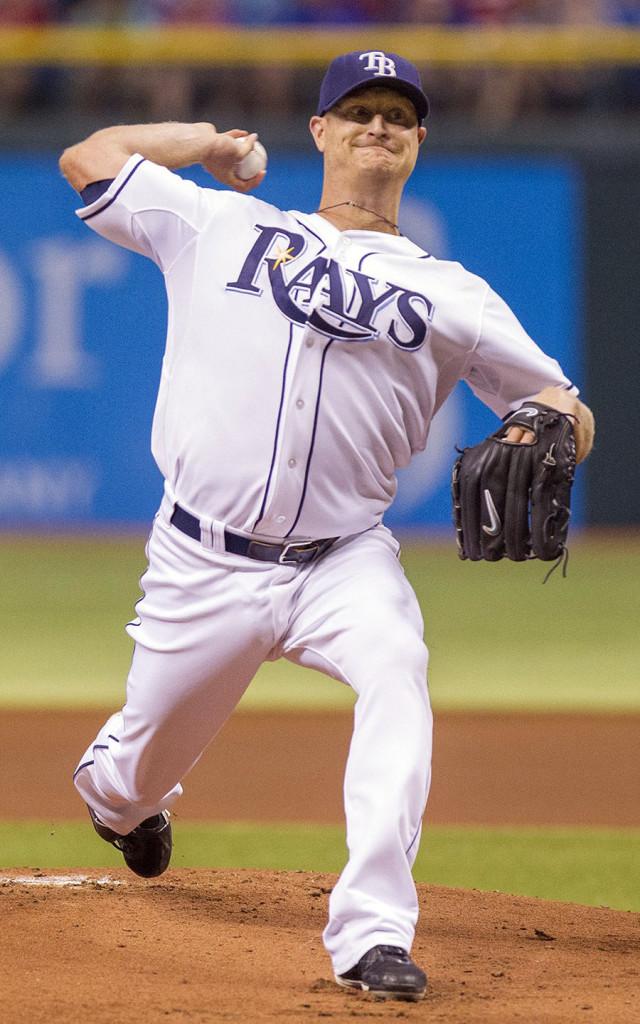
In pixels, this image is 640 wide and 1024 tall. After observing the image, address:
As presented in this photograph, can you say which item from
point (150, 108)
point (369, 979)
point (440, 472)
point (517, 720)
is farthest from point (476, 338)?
point (150, 108)

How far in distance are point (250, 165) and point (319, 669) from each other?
1234 millimetres

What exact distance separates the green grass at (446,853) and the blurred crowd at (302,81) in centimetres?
926

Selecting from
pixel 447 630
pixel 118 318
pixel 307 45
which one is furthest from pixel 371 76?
pixel 307 45

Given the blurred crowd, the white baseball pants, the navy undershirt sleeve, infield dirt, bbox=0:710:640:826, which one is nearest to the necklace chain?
the navy undershirt sleeve

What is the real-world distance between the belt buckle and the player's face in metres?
0.91

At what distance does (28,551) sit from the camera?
44.7ft

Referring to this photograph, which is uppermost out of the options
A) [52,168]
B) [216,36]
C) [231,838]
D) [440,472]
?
[216,36]

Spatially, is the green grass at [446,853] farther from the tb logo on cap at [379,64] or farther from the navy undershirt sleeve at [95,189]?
the tb logo on cap at [379,64]

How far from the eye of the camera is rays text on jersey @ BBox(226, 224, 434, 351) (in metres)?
3.77

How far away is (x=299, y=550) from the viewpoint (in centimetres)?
384

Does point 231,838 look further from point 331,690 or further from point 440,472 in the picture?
point 440,472

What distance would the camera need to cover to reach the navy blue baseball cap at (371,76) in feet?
13.0

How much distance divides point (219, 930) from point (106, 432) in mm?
9892

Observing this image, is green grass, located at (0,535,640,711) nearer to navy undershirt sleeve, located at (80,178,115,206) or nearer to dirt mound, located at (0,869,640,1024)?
dirt mound, located at (0,869,640,1024)
